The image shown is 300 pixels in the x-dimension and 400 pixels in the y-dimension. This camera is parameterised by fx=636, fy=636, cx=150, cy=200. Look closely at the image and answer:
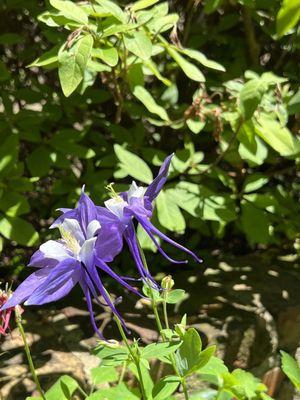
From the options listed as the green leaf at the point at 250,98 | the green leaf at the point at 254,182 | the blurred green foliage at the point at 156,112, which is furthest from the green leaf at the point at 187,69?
the green leaf at the point at 254,182

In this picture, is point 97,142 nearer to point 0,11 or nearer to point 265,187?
point 0,11

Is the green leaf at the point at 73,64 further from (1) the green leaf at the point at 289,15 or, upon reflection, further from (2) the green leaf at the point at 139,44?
(1) the green leaf at the point at 289,15

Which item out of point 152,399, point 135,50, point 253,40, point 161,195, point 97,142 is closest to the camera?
point 152,399

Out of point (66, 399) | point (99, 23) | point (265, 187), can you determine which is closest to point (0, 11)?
point (99, 23)

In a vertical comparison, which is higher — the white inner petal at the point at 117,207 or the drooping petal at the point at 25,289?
the white inner petal at the point at 117,207

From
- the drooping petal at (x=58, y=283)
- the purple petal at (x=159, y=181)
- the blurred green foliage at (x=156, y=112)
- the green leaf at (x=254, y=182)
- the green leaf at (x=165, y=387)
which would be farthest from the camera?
the green leaf at (x=254, y=182)

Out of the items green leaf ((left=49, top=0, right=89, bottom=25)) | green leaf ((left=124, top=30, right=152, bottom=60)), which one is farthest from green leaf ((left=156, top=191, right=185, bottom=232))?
green leaf ((left=49, top=0, right=89, bottom=25))

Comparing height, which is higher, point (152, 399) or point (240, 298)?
point (152, 399)
